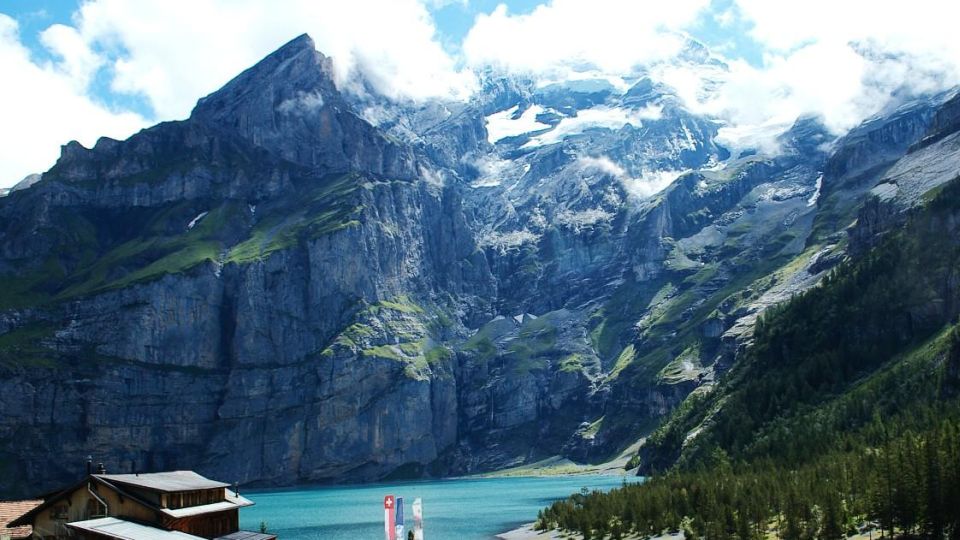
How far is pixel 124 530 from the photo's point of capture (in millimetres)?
60031

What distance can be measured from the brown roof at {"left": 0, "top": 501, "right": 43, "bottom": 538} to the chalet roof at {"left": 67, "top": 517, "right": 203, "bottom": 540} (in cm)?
683

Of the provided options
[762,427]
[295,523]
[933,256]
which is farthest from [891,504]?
[933,256]

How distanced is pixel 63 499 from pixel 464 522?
101 meters

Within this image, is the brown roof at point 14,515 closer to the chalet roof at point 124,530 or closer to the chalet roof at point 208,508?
the chalet roof at point 124,530

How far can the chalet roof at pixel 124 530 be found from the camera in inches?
2287

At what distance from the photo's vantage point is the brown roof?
64000 millimetres

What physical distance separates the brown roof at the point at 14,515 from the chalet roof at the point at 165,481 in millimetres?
6131

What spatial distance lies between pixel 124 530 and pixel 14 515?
1209 centimetres

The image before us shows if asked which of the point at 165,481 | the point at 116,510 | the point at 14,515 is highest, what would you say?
the point at 165,481

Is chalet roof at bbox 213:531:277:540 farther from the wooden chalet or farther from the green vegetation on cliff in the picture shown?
the green vegetation on cliff

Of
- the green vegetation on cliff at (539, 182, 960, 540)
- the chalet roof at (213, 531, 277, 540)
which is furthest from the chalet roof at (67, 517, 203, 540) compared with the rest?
the green vegetation on cliff at (539, 182, 960, 540)

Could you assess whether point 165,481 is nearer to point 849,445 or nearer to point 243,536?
point 243,536

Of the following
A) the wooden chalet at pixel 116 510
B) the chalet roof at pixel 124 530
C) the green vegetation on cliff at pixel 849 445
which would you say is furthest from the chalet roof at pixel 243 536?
the green vegetation on cliff at pixel 849 445

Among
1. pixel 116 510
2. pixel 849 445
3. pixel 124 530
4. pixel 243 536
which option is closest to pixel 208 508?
pixel 243 536
